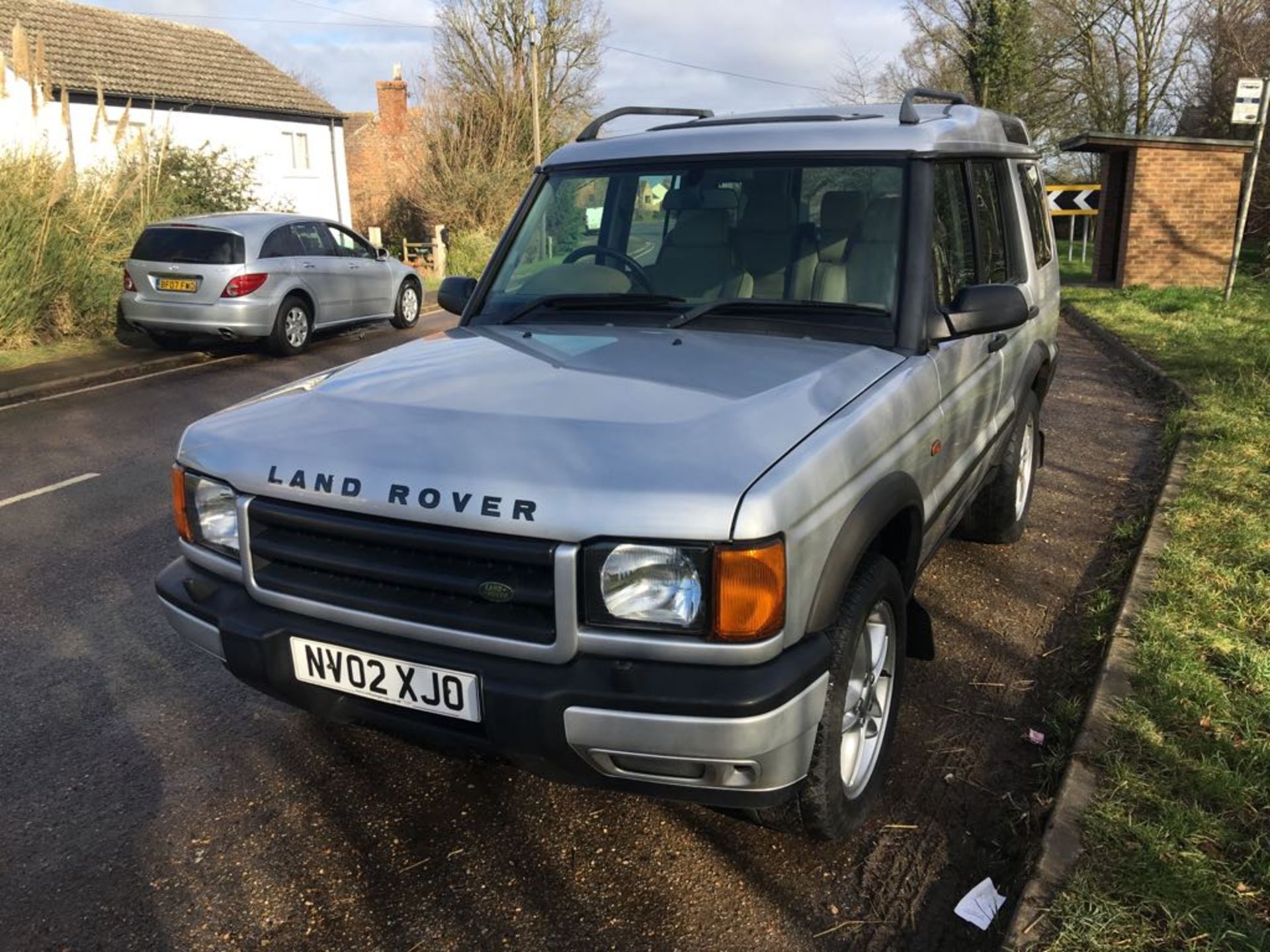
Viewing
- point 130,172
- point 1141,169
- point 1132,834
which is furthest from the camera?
point 1141,169

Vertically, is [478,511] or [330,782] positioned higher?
[478,511]

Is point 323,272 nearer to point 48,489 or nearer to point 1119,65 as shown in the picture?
point 48,489

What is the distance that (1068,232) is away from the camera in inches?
1307

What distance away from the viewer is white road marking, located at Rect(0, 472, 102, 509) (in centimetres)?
679

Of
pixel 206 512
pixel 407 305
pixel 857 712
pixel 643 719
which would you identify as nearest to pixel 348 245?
pixel 407 305

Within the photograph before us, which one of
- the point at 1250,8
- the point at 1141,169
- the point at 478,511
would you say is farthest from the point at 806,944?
the point at 1250,8

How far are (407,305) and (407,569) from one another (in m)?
14.5

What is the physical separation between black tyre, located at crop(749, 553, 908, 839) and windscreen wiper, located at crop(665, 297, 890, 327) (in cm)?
97

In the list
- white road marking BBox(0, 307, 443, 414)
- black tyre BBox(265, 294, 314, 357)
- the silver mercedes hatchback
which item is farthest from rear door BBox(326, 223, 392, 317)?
white road marking BBox(0, 307, 443, 414)

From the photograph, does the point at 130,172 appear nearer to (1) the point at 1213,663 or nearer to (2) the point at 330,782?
(2) the point at 330,782

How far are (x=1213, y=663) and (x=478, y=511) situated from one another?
3.04 metres

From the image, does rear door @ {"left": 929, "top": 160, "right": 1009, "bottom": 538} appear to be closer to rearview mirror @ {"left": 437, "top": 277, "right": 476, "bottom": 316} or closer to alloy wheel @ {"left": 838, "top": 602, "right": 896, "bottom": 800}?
alloy wheel @ {"left": 838, "top": 602, "right": 896, "bottom": 800}

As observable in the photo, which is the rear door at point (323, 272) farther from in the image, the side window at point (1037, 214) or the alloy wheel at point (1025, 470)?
the alloy wheel at point (1025, 470)

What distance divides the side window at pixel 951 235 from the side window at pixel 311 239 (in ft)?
36.5
